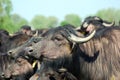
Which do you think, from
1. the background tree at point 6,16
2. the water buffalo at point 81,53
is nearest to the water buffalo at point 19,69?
the water buffalo at point 81,53

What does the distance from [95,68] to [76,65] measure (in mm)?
392

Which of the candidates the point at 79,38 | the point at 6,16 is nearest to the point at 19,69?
the point at 79,38

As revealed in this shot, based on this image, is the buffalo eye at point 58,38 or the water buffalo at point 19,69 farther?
the water buffalo at point 19,69

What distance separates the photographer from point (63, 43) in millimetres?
8883

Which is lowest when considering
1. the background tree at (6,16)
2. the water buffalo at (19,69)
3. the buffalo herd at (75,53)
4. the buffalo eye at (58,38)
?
the background tree at (6,16)

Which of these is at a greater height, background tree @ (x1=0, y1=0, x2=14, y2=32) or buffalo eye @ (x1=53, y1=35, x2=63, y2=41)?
buffalo eye @ (x1=53, y1=35, x2=63, y2=41)

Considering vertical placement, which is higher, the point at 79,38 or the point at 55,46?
→ the point at 79,38

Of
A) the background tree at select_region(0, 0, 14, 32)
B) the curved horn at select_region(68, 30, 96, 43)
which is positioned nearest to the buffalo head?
the curved horn at select_region(68, 30, 96, 43)

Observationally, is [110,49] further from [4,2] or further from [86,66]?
[4,2]

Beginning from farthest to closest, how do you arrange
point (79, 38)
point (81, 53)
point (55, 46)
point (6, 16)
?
point (6, 16) → point (81, 53) → point (55, 46) → point (79, 38)

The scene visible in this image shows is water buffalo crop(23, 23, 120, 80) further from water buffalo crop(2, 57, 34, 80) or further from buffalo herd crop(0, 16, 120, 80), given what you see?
water buffalo crop(2, 57, 34, 80)

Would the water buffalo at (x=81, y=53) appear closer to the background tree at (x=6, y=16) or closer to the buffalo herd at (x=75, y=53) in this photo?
the buffalo herd at (x=75, y=53)

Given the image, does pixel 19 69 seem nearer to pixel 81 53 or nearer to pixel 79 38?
pixel 81 53

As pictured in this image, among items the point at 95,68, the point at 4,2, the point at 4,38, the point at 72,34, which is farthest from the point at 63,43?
the point at 4,2
